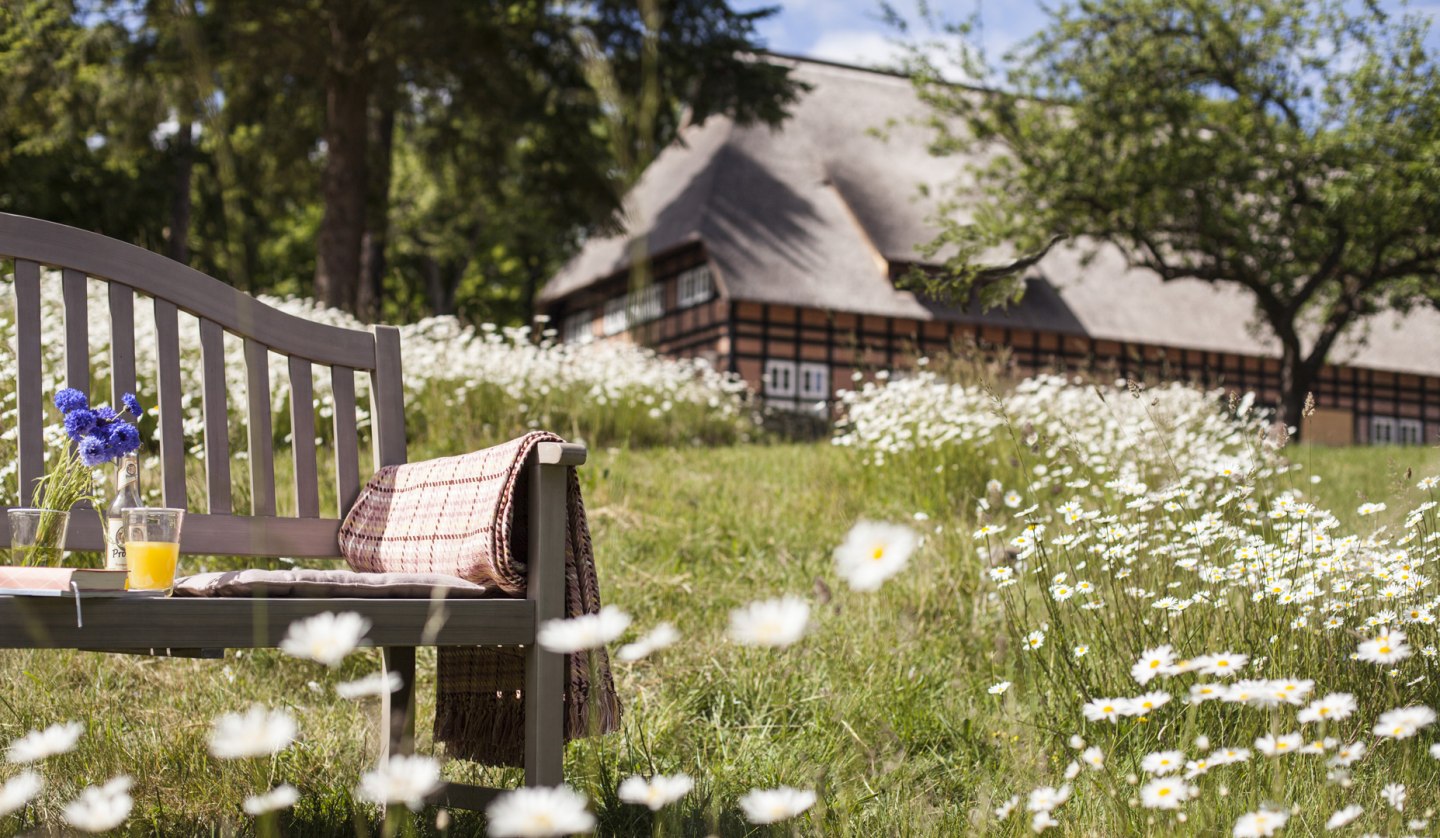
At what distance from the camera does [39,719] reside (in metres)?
2.77

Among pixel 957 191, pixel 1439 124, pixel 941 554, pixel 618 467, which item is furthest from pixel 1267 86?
pixel 941 554

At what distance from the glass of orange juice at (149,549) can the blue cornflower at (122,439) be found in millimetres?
151

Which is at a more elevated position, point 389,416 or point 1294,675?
point 389,416

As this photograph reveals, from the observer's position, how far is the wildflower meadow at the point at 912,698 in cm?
143

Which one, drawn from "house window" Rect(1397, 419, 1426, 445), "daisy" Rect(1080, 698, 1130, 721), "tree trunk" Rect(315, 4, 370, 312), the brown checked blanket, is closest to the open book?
the brown checked blanket

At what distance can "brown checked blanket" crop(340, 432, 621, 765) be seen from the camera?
204 centimetres

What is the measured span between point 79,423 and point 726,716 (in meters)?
1.75

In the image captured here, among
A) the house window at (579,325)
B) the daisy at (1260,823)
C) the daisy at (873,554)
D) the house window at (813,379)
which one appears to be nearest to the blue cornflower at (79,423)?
the daisy at (873,554)

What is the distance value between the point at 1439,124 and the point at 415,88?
11.5 meters

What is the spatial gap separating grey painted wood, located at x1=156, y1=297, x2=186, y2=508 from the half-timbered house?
13764mm

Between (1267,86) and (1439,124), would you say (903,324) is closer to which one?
(1267,86)

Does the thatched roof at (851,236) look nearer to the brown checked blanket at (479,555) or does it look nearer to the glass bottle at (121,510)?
the brown checked blanket at (479,555)

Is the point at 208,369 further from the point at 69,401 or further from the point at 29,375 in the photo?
the point at 69,401

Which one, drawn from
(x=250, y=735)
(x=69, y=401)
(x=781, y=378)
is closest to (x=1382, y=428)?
(x=781, y=378)
